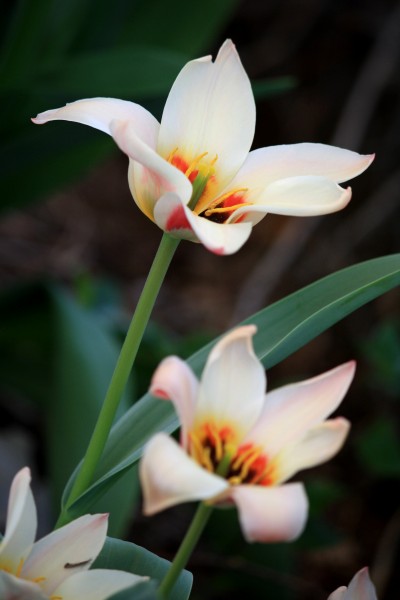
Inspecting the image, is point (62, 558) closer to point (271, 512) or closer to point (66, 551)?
point (66, 551)

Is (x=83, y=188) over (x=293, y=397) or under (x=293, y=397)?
over

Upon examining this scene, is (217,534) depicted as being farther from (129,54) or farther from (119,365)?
(119,365)

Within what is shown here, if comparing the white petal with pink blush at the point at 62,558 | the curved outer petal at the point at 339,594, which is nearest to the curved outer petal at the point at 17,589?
the white petal with pink blush at the point at 62,558

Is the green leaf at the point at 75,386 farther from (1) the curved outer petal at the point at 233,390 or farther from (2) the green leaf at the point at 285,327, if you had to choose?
(1) the curved outer petal at the point at 233,390

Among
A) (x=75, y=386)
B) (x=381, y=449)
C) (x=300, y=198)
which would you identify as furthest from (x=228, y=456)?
(x=381, y=449)

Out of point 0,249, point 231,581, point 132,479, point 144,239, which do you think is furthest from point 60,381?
point 144,239

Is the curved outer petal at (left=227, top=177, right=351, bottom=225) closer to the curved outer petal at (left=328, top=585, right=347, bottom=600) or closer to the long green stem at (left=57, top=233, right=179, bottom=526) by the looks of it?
the long green stem at (left=57, top=233, right=179, bottom=526)
